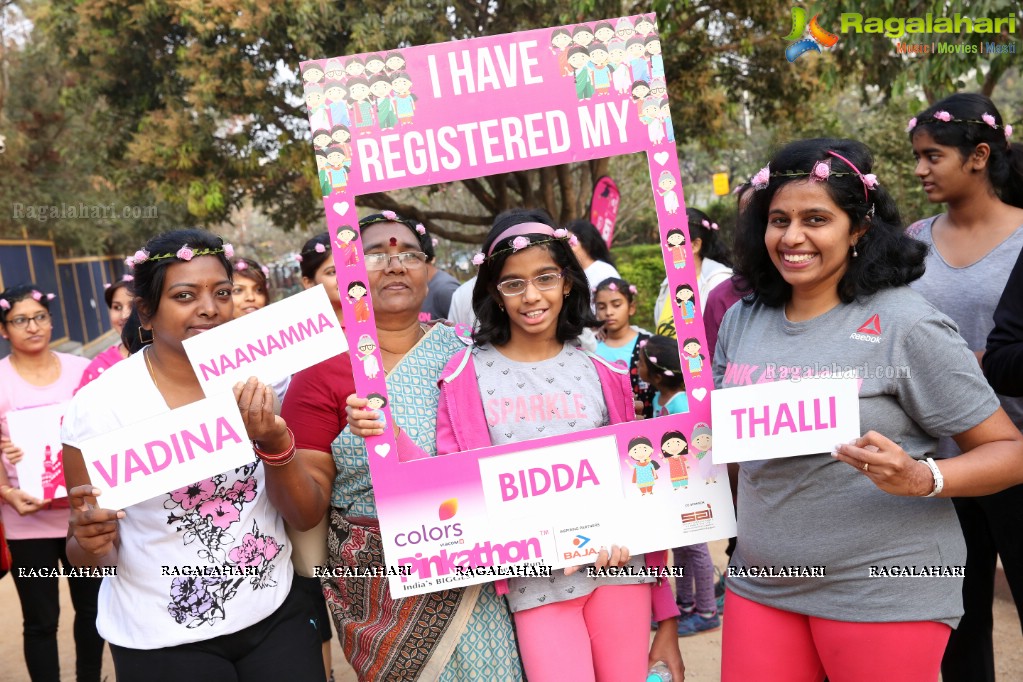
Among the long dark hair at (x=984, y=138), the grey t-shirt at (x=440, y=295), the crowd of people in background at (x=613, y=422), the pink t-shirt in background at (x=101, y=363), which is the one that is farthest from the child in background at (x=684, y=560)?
the pink t-shirt in background at (x=101, y=363)

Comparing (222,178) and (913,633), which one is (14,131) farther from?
(913,633)

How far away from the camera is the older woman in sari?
102 inches

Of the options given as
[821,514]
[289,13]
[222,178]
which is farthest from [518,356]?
[222,178]

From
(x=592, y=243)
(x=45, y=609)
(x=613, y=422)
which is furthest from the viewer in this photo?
(x=592, y=243)

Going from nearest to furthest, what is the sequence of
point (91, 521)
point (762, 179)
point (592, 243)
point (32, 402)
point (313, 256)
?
point (91, 521) → point (762, 179) → point (313, 256) → point (32, 402) → point (592, 243)

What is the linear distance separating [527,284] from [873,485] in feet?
3.84

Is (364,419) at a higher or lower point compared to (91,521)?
higher

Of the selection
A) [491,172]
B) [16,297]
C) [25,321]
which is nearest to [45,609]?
[25,321]

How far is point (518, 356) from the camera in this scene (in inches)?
108

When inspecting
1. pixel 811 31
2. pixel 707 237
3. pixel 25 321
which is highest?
pixel 811 31

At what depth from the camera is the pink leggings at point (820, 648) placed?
2166 millimetres

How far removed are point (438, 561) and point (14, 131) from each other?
63.7ft

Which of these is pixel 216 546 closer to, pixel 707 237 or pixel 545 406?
pixel 545 406

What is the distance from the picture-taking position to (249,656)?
8.05 ft
